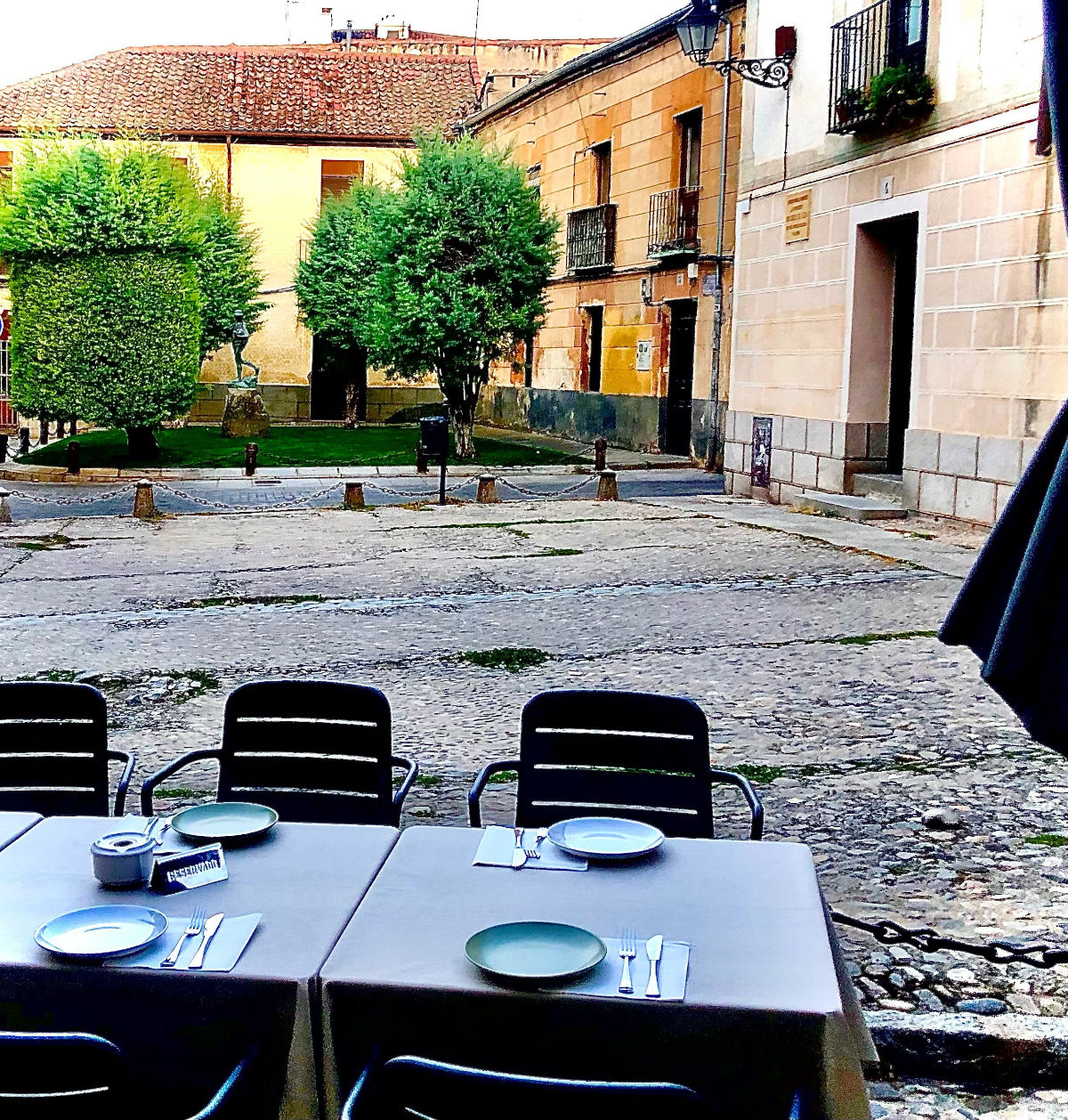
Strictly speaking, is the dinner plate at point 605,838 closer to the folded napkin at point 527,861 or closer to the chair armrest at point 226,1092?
the folded napkin at point 527,861

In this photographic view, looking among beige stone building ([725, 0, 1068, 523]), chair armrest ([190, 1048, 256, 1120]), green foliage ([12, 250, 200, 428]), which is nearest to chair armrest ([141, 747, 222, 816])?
chair armrest ([190, 1048, 256, 1120])

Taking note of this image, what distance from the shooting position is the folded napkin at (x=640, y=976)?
2262 mm

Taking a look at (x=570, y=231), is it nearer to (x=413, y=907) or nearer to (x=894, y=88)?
(x=894, y=88)

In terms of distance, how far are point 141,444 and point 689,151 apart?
10.3 meters

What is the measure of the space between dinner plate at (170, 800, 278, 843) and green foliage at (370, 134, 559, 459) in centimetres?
1867

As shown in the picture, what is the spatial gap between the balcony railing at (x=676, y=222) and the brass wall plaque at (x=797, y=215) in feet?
16.1

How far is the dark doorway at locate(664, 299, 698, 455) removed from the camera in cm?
2217

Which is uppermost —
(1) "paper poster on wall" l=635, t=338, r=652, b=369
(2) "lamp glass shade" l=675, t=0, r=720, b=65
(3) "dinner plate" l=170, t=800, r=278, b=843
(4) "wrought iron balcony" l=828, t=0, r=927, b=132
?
(2) "lamp glass shade" l=675, t=0, r=720, b=65

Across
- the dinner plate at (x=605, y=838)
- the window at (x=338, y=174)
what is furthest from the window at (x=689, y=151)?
the dinner plate at (x=605, y=838)

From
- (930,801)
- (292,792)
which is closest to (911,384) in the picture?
(930,801)

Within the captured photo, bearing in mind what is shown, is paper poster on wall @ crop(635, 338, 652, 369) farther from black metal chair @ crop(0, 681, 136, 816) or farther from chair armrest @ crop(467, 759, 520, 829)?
black metal chair @ crop(0, 681, 136, 816)

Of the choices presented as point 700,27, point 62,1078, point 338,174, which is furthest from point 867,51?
point 338,174

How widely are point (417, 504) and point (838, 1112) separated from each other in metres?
14.4

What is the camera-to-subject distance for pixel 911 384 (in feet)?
45.9
